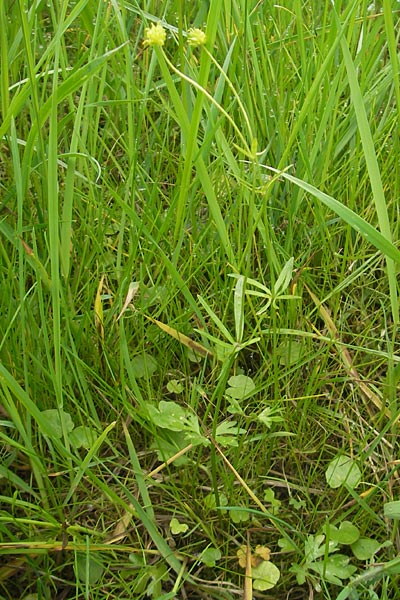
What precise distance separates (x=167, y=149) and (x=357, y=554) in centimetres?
78

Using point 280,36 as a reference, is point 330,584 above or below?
below

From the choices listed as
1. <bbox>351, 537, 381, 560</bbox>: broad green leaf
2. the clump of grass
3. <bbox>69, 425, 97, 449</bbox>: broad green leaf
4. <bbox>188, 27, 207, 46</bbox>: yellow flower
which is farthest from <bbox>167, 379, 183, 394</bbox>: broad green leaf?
<bbox>188, 27, 207, 46</bbox>: yellow flower

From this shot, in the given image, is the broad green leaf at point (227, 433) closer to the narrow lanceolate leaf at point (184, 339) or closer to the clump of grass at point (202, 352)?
the clump of grass at point (202, 352)

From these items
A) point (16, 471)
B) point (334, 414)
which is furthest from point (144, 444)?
point (334, 414)

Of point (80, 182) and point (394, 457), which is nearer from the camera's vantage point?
point (394, 457)

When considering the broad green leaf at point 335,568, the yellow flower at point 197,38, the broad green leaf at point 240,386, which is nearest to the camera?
the yellow flower at point 197,38

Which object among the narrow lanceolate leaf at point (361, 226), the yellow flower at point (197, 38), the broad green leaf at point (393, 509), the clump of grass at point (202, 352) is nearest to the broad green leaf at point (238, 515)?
the clump of grass at point (202, 352)

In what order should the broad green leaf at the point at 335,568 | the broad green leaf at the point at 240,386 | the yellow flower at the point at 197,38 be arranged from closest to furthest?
the yellow flower at the point at 197,38
the broad green leaf at the point at 335,568
the broad green leaf at the point at 240,386

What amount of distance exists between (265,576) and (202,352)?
349 mm

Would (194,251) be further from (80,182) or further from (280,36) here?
(280,36)

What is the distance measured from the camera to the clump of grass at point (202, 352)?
40.5 inches

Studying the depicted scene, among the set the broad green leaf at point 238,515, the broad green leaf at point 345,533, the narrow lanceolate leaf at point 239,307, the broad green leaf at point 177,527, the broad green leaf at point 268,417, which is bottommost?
the broad green leaf at point 177,527

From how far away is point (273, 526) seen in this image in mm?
1092

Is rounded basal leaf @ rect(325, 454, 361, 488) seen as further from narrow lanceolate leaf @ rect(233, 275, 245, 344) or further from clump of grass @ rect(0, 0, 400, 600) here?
narrow lanceolate leaf @ rect(233, 275, 245, 344)
